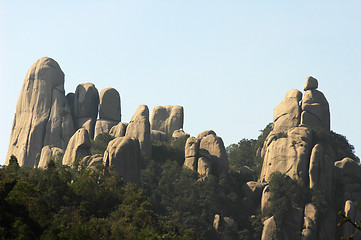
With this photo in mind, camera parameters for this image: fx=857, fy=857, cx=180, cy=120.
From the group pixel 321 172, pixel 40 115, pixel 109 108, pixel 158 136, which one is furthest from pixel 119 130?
pixel 321 172

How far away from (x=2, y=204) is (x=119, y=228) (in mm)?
9683

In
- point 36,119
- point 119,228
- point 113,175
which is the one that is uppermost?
point 36,119

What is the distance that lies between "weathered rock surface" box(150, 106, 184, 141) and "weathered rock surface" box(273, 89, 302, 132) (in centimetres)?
1086

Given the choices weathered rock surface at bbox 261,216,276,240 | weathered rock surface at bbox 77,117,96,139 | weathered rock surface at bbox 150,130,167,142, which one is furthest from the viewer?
weathered rock surface at bbox 77,117,96,139

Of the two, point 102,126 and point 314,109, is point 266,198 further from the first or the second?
point 102,126

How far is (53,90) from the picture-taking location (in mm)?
86500

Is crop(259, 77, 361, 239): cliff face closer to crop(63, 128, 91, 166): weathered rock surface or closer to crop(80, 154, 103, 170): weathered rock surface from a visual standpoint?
crop(80, 154, 103, 170): weathered rock surface

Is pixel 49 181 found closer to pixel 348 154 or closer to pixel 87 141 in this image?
pixel 87 141

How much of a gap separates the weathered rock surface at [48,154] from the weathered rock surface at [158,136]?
355 inches

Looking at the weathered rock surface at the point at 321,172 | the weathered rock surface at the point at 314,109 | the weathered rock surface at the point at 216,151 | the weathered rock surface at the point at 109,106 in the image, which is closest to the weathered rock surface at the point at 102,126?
the weathered rock surface at the point at 109,106

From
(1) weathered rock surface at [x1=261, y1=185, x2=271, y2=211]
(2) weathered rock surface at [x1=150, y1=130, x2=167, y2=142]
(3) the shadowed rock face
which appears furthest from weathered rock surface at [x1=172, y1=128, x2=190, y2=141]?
(1) weathered rock surface at [x1=261, y1=185, x2=271, y2=211]

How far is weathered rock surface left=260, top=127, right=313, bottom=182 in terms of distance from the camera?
73250mm

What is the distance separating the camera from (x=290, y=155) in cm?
7394


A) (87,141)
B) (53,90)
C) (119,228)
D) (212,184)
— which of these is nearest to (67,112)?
(53,90)
